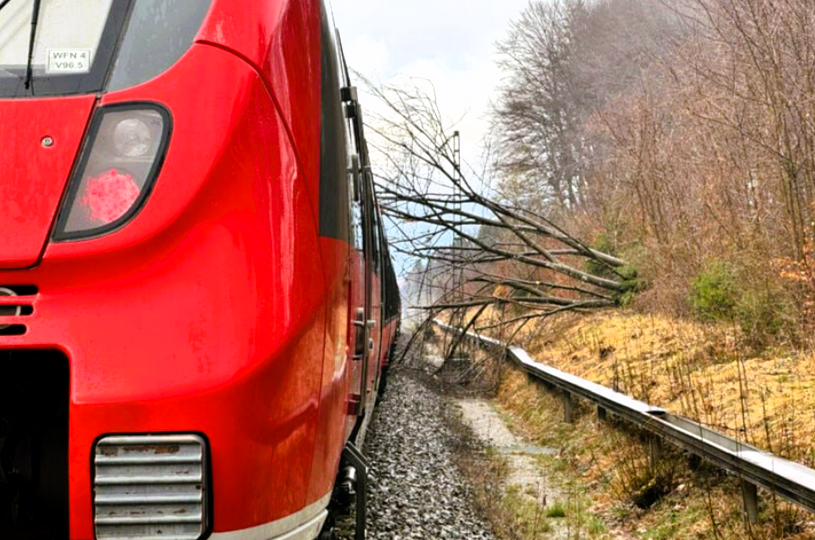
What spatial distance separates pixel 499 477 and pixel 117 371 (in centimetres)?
620

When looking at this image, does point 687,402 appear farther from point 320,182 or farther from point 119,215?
point 119,215

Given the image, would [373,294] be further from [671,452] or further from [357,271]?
[671,452]

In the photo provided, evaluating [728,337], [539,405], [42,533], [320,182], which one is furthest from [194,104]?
[539,405]

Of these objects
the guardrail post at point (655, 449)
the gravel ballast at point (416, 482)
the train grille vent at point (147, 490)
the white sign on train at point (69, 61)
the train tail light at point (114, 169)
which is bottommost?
the gravel ballast at point (416, 482)

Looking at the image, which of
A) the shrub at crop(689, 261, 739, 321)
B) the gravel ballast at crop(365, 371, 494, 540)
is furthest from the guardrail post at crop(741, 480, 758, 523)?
the shrub at crop(689, 261, 739, 321)

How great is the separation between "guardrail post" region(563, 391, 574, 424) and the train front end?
807 centimetres

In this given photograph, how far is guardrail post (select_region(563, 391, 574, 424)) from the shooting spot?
938cm

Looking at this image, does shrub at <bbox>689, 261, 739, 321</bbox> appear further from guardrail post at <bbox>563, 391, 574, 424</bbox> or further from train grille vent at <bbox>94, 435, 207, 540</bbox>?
train grille vent at <bbox>94, 435, 207, 540</bbox>

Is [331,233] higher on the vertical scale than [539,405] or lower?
higher

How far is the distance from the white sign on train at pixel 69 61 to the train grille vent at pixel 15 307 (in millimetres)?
546

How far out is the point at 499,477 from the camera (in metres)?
7.21

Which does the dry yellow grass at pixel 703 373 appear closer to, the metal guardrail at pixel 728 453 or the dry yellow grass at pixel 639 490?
the metal guardrail at pixel 728 453

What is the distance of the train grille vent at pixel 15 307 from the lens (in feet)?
5.11

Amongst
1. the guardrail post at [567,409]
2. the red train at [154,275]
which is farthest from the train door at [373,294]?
the guardrail post at [567,409]
